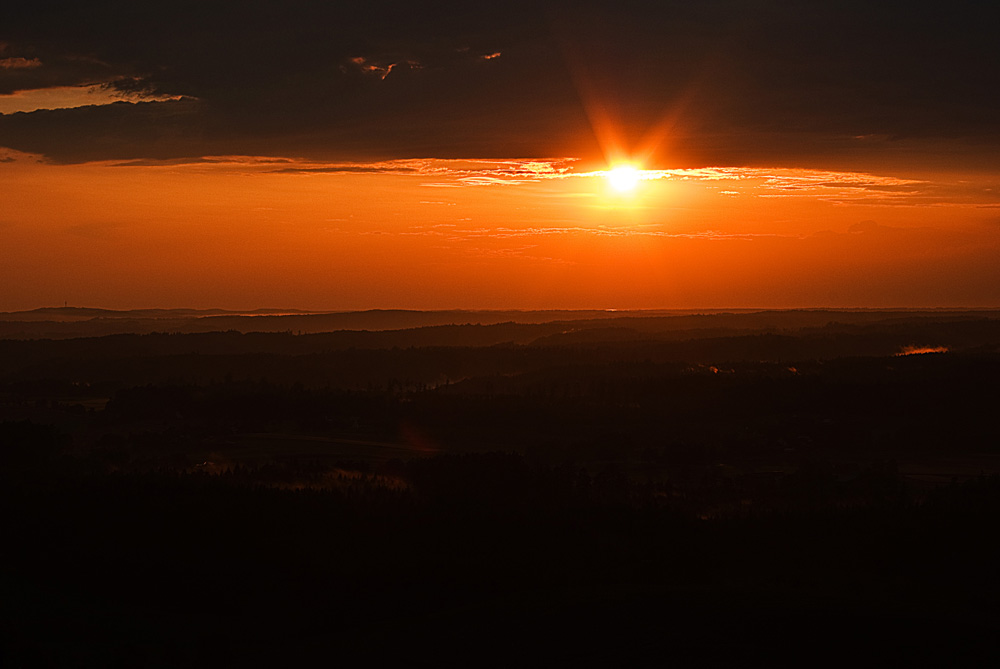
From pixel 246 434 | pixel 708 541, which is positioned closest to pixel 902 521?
pixel 708 541

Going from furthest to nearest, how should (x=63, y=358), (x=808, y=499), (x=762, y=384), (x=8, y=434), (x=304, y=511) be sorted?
(x=63, y=358), (x=762, y=384), (x=8, y=434), (x=808, y=499), (x=304, y=511)

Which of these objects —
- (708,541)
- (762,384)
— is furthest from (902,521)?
(762,384)

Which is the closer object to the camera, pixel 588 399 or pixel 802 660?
pixel 802 660

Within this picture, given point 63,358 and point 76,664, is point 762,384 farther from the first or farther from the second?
point 63,358

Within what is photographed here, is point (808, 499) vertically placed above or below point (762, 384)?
below

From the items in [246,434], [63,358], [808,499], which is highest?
[63,358]

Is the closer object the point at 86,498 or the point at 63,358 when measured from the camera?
the point at 86,498

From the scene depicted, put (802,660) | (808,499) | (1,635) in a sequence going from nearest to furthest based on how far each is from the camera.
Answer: (802,660) < (1,635) < (808,499)

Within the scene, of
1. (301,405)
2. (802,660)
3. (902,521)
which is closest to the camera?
(802,660)

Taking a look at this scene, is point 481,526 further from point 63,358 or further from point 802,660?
point 63,358
